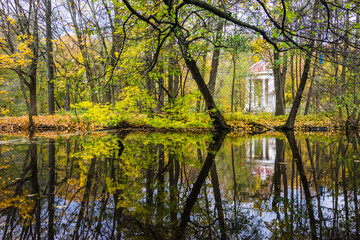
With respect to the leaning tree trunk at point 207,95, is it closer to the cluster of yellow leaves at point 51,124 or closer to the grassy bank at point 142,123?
the grassy bank at point 142,123

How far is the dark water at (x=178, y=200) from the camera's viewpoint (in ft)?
6.13

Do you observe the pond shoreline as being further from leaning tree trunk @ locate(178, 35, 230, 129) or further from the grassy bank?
leaning tree trunk @ locate(178, 35, 230, 129)

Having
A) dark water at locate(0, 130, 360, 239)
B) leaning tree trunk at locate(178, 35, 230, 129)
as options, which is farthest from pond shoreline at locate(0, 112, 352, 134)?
dark water at locate(0, 130, 360, 239)

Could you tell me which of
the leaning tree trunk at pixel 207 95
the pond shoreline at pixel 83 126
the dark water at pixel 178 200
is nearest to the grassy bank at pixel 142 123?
the pond shoreline at pixel 83 126

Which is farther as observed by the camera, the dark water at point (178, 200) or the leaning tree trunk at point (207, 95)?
the leaning tree trunk at point (207, 95)

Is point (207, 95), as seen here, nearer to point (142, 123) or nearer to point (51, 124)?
point (142, 123)

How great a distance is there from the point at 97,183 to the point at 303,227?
2.31m

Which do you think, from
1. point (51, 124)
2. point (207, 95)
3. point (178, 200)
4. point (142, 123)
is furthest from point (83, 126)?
point (178, 200)

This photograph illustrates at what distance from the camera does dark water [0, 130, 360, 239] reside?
1867 millimetres

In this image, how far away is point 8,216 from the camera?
2104mm

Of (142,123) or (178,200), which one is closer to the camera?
(178,200)

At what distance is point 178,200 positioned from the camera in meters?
2.52

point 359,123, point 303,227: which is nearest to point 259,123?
point 359,123

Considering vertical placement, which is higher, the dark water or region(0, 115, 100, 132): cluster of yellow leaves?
region(0, 115, 100, 132): cluster of yellow leaves
